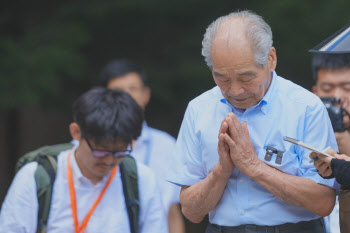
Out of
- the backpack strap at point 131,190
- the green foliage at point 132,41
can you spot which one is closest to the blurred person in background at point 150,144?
the backpack strap at point 131,190

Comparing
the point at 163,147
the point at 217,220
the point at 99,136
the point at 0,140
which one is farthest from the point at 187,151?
the point at 0,140

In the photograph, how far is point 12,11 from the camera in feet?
24.9

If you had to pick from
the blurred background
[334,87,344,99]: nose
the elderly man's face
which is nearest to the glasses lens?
the elderly man's face

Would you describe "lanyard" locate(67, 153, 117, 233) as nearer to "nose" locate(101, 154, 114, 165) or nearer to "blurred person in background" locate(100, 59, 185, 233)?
"nose" locate(101, 154, 114, 165)

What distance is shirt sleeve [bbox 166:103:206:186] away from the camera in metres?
3.35

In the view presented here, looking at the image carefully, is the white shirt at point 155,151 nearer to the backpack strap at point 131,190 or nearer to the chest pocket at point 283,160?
the backpack strap at point 131,190

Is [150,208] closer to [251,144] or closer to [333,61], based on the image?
[251,144]

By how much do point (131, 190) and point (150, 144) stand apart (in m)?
1.17

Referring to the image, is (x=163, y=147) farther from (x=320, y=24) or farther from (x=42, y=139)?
(x=42, y=139)

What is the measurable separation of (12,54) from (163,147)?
2547 mm

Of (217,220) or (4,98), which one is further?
(4,98)

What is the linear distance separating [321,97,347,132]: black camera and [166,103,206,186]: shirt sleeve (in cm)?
82

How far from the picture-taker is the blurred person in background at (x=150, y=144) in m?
4.73

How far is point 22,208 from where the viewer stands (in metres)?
3.84
